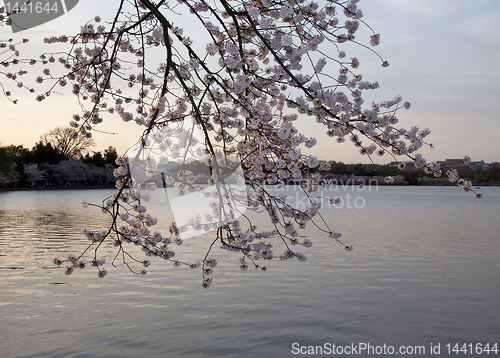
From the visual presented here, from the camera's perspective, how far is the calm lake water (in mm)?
6809

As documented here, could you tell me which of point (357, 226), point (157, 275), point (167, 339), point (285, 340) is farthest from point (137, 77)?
point (357, 226)

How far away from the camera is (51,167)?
72.6 metres

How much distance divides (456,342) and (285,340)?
2660 mm

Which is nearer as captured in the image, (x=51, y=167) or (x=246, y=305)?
(x=246, y=305)

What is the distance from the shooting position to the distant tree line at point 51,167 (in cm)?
6824

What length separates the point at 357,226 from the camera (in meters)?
22.9

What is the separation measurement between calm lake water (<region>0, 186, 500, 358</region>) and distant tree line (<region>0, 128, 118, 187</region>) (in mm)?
56379

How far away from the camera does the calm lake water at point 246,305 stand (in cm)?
681

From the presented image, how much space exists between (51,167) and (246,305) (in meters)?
71.4

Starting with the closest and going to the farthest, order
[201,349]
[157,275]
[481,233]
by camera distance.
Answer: [201,349], [157,275], [481,233]

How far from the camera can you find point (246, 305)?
8617 millimetres

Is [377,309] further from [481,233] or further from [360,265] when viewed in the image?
[481,233]

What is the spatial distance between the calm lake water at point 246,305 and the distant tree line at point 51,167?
185ft

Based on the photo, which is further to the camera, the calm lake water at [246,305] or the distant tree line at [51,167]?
the distant tree line at [51,167]
